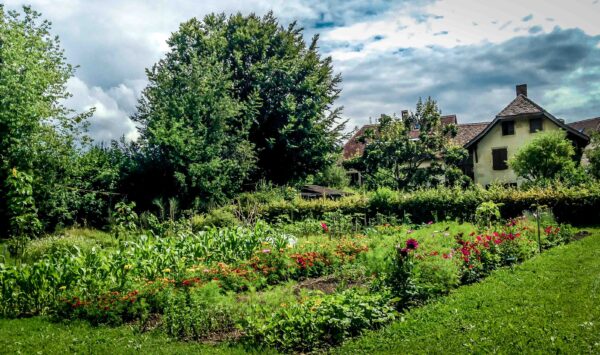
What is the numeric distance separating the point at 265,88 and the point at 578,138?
21.8 m

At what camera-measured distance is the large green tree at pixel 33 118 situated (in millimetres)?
16406

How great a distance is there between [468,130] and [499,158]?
25.8ft

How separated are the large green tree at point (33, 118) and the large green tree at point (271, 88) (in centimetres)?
Result: 680

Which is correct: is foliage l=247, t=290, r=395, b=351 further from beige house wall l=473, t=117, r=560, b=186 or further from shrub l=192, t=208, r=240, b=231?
beige house wall l=473, t=117, r=560, b=186

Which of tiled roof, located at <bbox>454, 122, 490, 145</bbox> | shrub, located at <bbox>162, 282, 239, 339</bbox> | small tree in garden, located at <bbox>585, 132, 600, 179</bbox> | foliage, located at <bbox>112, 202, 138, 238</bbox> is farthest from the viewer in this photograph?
tiled roof, located at <bbox>454, 122, 490, 145</bbox>

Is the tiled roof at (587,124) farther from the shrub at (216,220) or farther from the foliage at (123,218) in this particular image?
the foliage at (123,218)

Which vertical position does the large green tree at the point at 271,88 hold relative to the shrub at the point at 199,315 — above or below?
above

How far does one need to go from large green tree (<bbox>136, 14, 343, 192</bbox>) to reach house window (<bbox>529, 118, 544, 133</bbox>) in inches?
585

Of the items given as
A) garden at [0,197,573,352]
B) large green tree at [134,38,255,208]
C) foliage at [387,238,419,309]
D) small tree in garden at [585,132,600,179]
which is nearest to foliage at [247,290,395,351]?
garden at [0,197,573,352]

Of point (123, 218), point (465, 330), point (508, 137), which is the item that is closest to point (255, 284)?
point (465, 330)

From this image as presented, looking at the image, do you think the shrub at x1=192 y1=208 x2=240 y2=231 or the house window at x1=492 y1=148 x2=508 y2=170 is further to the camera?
the house window at x1=492 y1=148 x2=508 y2=170

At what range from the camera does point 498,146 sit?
35688 millimetres

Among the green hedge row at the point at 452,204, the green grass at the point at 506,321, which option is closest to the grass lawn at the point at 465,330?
the green grass at the point at 506,321

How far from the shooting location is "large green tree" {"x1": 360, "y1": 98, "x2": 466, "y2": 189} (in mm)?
31094
